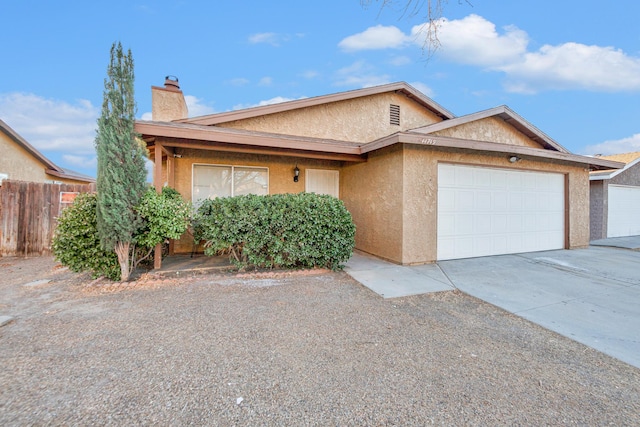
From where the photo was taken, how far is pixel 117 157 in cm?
480

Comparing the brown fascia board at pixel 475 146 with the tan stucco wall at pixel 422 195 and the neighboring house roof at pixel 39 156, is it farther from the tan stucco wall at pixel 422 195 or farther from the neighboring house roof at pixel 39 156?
the neighboring house roof at pixel 39 156

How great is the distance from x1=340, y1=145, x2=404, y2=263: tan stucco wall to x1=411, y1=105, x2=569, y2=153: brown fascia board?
1138mm

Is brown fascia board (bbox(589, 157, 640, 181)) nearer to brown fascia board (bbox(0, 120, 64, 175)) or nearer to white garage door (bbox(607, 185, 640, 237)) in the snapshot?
white garage door (bbox(607, 185, 640, 237))

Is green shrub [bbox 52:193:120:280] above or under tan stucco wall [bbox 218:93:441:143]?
under

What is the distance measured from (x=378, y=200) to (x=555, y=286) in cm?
389

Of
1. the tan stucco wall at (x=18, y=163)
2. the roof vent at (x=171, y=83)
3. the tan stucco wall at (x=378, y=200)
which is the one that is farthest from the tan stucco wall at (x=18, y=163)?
the tan stucco wall at (x=378, y=200)

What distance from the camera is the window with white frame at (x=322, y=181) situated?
876 cm

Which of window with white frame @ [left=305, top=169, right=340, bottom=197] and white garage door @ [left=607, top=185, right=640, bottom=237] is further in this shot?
white garage door @ [left=607, top=185, right=640, bottom=237]

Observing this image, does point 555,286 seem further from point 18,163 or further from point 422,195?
point 18,163

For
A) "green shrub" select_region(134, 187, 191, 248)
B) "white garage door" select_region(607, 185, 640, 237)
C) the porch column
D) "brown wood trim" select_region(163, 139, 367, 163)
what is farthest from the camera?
"white garage door" select_region(607, 185, 640, 237)

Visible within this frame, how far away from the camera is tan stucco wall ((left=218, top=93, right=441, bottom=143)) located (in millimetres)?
8531

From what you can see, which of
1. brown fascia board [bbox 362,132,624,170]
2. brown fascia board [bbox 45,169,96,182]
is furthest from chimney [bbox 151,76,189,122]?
brown fascia board [bbox 45,169,96,182]

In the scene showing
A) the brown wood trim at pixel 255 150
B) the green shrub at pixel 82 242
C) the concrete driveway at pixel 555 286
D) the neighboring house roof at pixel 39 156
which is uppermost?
the neighboring house roof at pixel 39 156

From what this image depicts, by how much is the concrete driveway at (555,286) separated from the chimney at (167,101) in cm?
661
